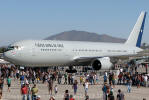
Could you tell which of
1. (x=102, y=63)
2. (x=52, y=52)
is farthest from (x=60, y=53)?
(x=102, y=63)

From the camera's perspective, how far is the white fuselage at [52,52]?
107 ft

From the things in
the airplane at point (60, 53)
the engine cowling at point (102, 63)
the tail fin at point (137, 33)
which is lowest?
the engine cowling at point (102, 63)

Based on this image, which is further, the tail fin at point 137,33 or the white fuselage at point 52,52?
the tail fin at point 137,33

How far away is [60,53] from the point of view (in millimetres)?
36656

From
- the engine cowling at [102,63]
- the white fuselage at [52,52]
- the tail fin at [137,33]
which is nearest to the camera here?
the white fuselage at [52,52]

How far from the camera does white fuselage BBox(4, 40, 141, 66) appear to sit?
32594mm

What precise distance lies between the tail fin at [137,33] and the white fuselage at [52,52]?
27.2 feet

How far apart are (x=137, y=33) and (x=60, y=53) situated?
2077cm

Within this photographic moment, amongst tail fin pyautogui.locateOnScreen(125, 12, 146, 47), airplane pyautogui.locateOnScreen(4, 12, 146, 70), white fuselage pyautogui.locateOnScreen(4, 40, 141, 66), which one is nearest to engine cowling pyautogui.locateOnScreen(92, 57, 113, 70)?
airplane pyautogui.locateOnScreen(4, 12, 146, 70)

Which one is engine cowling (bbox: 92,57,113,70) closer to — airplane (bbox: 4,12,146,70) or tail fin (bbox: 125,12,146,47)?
airplane (bbox: 4,12,146,70)

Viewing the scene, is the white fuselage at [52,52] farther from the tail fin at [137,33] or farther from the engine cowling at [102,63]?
the tail fin at [137,33]

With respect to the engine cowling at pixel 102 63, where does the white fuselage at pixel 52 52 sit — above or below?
above

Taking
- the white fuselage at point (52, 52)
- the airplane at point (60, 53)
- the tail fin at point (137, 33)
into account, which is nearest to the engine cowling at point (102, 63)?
the airplane at point (60, 53)

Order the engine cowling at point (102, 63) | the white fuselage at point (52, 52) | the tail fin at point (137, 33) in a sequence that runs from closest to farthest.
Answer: the white fuselage at point (52, 52) → the engine cowling at point (102, 63) → the tail fin at point (137, 33)
